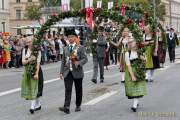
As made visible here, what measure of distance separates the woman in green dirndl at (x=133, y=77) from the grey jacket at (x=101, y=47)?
6620 millimetres

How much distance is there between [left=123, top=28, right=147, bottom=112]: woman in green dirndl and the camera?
1196cm

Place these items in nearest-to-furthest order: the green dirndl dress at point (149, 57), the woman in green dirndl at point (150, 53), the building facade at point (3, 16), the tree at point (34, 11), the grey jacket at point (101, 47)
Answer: the woman in green dirndl at point (150, 53), the green dirndl dress at point (149, 57), the grey jacket at point (101, 47), the building facade at point (3, 16), the tree at point (34, 11)

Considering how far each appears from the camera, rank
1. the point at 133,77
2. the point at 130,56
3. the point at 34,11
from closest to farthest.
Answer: the point at 133,77 < the point at 130,56 < the point at 34,11

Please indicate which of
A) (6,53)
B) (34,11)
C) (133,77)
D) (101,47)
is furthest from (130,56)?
(34,11)

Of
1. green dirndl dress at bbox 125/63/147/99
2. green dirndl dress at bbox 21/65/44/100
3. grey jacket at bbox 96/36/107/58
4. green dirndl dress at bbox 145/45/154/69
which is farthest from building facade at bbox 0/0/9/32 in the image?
green dirndl dress at bbox 125/63/147/99

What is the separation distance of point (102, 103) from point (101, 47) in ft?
19.7

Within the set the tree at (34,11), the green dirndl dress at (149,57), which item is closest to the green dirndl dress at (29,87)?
the green dirndl dress at (149,57)

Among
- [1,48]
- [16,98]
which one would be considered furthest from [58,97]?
[1,48]

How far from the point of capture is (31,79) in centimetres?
1199

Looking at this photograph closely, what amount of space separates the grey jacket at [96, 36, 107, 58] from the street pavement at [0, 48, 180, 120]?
941mm

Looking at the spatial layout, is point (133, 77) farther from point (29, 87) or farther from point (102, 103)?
point (29, 87)

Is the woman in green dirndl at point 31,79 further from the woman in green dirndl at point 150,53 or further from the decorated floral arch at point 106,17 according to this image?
the woman in green dirndl at point 150,53

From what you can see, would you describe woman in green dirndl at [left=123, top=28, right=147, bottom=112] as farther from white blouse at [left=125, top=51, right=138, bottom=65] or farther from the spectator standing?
the spectator standing

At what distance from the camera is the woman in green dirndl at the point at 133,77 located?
12.0 meters
